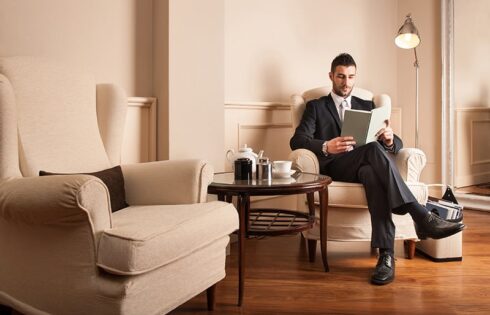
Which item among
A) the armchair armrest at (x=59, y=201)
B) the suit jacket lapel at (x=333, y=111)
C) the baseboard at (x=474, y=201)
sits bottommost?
the baseboard at (x=474, y=201)

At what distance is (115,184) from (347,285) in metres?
1.10

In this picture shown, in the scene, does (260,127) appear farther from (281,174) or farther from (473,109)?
(473,109)

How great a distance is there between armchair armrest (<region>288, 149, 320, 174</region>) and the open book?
0.21m

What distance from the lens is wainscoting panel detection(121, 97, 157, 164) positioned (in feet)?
9.15

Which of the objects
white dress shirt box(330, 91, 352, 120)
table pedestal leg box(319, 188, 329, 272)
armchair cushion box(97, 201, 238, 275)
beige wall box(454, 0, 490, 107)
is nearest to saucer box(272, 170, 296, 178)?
table pedestal leg box(319, 188, 329, 272)

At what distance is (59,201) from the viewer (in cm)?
151

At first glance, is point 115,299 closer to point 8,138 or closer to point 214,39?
point 8,138

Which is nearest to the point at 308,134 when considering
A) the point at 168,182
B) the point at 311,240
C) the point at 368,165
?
the point at 368,165

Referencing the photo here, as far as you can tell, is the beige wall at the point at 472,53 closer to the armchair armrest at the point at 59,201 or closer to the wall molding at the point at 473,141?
the wall molding at the point at 473,141

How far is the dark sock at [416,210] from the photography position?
8.13ft

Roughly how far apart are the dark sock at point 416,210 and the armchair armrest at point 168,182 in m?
0.98

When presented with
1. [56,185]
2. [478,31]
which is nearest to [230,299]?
[56,185]

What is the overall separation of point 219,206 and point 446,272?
1.27 meters

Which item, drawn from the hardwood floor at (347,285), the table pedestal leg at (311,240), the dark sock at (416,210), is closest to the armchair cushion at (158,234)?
the hardwood floor at (347,285)
